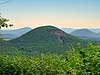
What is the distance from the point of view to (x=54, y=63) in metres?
8.61

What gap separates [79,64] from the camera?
14.8 feet

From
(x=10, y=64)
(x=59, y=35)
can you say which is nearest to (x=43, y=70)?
(x=10, y=64)

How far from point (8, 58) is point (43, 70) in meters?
2.67

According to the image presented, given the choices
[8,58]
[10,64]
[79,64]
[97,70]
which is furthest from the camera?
[8,58]

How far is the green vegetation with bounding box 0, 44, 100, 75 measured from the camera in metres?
4.36

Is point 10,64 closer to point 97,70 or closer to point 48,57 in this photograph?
point 48,57

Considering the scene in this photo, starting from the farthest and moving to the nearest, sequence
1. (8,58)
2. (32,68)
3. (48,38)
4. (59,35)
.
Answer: (59,35) < (48,38) < (8,58) < (32,68)

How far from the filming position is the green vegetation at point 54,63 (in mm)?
4363

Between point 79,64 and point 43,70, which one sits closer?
point 79,64

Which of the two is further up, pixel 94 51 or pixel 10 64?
pixel 94 51

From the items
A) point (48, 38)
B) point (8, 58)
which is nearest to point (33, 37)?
point (48, 38)

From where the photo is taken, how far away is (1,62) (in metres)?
10.9

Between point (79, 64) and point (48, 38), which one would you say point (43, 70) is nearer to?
point (79, 64)

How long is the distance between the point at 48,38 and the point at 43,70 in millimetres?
125213
